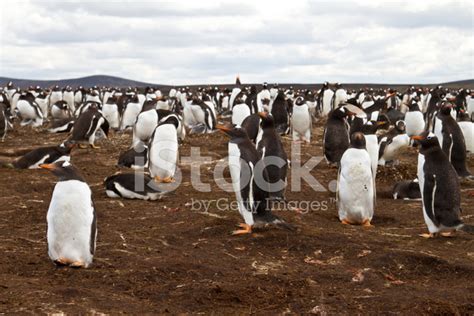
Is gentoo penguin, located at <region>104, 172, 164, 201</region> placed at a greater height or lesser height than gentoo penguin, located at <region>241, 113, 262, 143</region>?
lesser

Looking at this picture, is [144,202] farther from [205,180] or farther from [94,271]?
[94,271]

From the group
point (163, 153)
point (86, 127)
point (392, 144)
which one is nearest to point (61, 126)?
point (86, 127)

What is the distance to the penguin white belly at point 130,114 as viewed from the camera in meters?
18.0

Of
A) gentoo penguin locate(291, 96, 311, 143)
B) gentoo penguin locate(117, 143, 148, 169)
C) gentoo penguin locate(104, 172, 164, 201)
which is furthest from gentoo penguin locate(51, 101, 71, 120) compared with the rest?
gentoo penguin locate(104, 172, 164, 201)

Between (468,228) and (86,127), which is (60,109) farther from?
(468,228)

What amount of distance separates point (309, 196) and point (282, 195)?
1.20 m

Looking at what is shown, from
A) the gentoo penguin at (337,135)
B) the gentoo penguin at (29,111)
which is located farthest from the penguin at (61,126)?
the gentoo penguin at (337,135)

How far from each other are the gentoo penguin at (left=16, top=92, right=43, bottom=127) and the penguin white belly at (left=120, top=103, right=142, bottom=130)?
4.21m

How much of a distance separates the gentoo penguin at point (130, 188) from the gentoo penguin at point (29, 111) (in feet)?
42.4

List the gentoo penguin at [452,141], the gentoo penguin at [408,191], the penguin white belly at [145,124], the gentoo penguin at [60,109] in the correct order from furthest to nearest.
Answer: the gentoo penguin at [60,109] < the penguin white belly at [145,124] < the gentoo penguin at [452,141] < the gentoo penguin at [408,191]

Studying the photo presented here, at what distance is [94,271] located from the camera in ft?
18.1

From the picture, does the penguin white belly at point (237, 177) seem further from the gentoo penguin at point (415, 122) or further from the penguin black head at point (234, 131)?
the gentoo penguin at point (415, 122)

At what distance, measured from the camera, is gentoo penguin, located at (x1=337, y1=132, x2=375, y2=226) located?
7.75m

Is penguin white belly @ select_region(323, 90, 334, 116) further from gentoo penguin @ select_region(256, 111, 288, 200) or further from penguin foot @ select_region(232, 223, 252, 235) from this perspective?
penguin foot @ select_region(232, 223, 252, 235)
